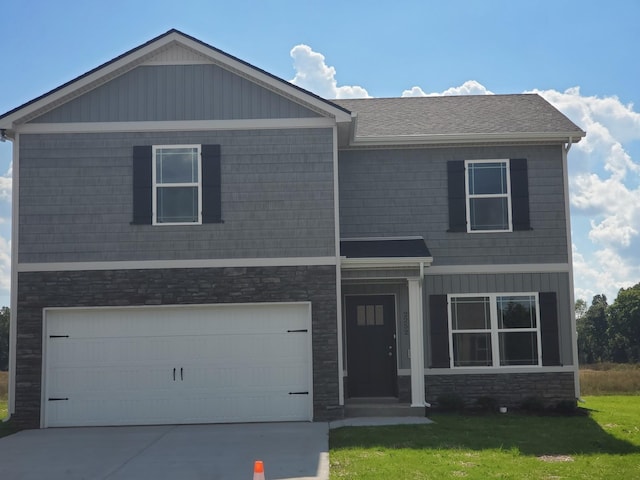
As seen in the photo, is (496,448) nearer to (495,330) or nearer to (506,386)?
(506,386)

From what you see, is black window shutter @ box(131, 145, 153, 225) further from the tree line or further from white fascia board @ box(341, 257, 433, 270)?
the tree line

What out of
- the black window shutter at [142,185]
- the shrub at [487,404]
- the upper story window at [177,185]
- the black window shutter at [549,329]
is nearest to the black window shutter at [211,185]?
the upper story window at [177,185]

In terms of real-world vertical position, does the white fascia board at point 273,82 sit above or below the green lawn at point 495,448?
above

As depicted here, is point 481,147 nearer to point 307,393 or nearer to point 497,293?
point 497,293

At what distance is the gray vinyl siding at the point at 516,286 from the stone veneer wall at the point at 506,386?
51 cm

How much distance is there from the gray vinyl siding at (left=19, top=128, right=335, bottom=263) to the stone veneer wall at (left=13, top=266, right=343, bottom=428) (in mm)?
335

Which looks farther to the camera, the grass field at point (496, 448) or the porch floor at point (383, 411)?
the porch floor at point (383, 411)

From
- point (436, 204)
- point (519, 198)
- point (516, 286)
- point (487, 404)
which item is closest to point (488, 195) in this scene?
point (519, 198)

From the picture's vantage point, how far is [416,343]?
14.6 m

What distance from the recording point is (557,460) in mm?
10289

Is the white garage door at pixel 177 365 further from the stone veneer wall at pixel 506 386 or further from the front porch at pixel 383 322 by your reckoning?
the stone veneer wall at pixel 506 386

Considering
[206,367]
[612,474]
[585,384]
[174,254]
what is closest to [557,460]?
[612,474]

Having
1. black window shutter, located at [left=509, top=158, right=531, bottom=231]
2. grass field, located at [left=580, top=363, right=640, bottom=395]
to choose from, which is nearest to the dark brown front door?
black window shutter, located at [left=509, top=158, right=531, bottom=231]

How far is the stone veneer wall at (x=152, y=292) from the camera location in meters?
14.3
